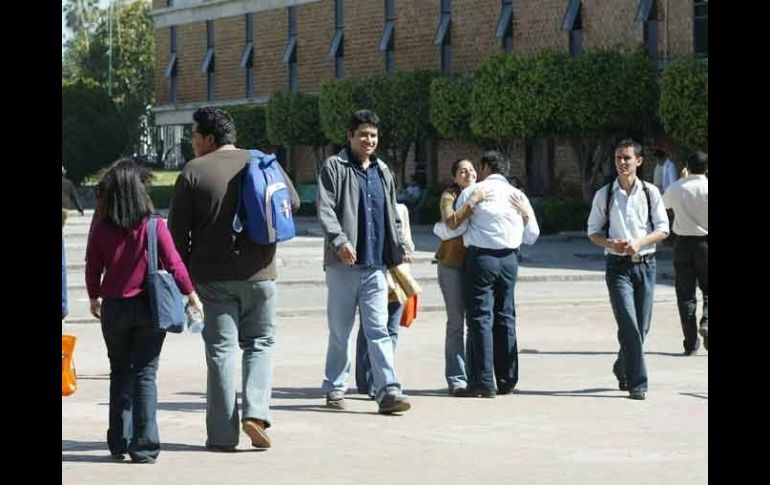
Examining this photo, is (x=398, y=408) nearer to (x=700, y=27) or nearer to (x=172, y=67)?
(x=700, y=27)

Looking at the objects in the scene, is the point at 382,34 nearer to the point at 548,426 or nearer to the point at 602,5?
the point at 602,5

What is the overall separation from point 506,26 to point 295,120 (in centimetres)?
899

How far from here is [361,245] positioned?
11992 mm

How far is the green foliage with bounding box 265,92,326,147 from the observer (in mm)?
54250

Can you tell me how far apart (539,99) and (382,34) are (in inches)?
521

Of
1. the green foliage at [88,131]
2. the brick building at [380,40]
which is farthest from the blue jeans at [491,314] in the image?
the green foliage at [88,131]

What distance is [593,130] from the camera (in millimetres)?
41031

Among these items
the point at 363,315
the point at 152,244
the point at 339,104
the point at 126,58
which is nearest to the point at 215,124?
the point at 152,244

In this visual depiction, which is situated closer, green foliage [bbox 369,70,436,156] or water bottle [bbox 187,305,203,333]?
water bottle [bbox 187,305,203,333]

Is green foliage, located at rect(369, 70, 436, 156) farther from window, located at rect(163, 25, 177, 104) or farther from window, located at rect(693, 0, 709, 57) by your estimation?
→ window, located at rect(163, 25, 177, 104)

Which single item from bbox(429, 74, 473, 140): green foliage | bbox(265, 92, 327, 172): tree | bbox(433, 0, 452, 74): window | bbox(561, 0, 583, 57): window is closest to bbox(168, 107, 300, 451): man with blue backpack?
bbox(429, 74, 473, 140): green foliage

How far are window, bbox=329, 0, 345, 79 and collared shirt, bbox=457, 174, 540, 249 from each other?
4287 centimetres

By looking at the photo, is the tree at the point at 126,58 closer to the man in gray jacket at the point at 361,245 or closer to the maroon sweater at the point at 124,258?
the man in gray jacket at the point at 361,245
